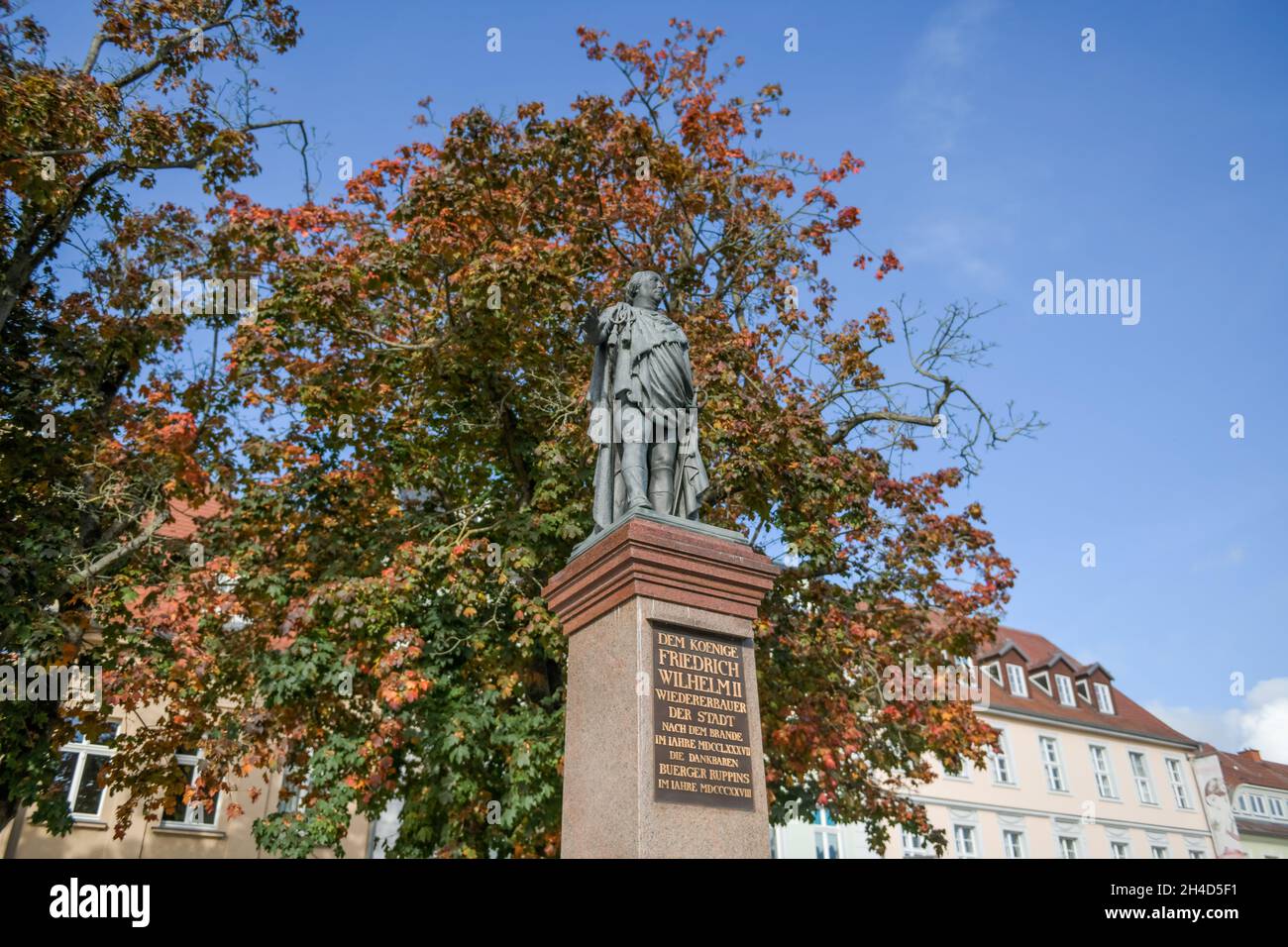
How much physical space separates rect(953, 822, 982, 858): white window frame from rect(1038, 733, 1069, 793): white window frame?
13.0 ft

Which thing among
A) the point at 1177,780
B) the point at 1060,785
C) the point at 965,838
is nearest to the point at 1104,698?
the point at 1177,780

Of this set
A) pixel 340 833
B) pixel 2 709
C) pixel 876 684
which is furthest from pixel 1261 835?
pixel 2 709

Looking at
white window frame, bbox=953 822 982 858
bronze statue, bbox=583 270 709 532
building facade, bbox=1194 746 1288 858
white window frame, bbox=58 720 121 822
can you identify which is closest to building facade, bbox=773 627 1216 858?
white window frame, bbox=953 822 982 858

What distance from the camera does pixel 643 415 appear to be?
24.2 ft

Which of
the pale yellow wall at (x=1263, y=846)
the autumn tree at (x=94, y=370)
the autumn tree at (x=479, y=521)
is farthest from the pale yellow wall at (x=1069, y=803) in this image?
the autumn tree at (x=94, y=370)

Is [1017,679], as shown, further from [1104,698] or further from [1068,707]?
[1104,698]

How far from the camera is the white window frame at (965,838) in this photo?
2928cm

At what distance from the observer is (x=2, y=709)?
11.0 metres

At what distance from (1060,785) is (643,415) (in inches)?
1200

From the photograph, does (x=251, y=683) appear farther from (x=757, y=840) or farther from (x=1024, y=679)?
(x=1024, y=679)

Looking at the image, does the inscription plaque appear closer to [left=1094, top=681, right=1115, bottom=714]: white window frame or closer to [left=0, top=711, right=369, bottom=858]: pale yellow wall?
[left=0, top=711, right=369, bottom=858]: pale yellow wall

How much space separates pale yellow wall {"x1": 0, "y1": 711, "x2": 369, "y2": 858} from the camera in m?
17.1

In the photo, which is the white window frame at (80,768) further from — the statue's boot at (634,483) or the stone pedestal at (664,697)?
the stone pedestal at (664,697)

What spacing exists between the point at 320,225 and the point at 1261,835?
40724 mm
